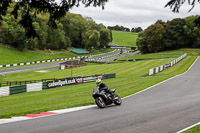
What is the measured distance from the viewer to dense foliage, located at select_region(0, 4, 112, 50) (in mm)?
72812

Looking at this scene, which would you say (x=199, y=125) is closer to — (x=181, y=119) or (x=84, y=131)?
(x=181, y=119)

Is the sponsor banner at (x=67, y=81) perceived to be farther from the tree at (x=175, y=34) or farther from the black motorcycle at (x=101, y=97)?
the tree at (x=175, y=34)

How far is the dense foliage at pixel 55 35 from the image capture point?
7281 centimetres

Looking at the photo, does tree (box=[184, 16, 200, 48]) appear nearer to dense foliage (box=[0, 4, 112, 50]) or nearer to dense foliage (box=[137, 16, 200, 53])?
dense foliage (box=[137, 16, 200, 53])

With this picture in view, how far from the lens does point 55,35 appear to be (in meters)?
93.8

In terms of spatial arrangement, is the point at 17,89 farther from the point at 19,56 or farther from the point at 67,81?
the point at 19,56

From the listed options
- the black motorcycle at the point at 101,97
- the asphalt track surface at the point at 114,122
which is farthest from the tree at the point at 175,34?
the asphalt track surface at the point at 114,122

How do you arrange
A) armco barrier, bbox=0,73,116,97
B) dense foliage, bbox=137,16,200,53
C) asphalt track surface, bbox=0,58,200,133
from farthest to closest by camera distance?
dense foliage, bbox=137,16,200,53
armco barrier, bbox=0,73,116,97
asphalt track surface, bbox=0,58,200,133

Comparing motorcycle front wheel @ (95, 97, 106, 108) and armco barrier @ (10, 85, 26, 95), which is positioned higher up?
motorcycle front wheel @ (95, 97, 106, 108)

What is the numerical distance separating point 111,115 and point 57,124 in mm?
3004

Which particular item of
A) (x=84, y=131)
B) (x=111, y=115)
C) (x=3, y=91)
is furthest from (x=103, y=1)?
(x=3, y=91)

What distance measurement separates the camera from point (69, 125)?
32.5 feet

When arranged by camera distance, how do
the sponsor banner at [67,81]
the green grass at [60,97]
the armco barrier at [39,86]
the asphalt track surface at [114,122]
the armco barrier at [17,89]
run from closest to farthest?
the asphalt track surface at [114,122], the green grass at [60,97], the armco barrier at [39,86], the armco barrier at [17,89], the sponsor banner at [67,81]

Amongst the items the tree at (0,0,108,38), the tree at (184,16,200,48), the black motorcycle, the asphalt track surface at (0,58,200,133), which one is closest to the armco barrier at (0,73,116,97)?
the black motorcycle
